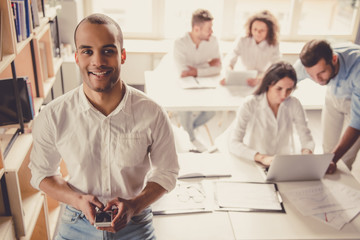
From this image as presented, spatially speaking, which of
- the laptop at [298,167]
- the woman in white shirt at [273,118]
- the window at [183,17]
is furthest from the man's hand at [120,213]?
the window at [183,17]

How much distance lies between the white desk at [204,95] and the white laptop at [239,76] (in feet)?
0.17

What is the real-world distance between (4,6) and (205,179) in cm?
132

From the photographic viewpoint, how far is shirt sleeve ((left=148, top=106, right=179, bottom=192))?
1.51 m

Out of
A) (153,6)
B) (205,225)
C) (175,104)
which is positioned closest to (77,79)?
(153,6)

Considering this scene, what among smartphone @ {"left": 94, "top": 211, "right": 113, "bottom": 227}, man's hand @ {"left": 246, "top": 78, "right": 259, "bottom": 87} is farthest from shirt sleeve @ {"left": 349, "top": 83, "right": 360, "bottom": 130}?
smartphone @ {"left": 94, "top": 211, "right": 113, "bottom": 227}

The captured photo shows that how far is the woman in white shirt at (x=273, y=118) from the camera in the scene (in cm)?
218

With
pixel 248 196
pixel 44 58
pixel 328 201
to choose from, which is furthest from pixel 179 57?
pixel 328 201

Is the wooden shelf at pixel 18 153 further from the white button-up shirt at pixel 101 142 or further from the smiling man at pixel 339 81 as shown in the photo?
the smiling man at pixel 339 81

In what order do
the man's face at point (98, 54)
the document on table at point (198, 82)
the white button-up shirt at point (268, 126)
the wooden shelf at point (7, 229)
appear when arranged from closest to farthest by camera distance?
the man's face at point (98, 54), the wooden shelf at point (7, 229), the white button-up shirt at point (268, 126), the document on table at point (198, 82)

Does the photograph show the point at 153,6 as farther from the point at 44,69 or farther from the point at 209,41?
the point at 44,69

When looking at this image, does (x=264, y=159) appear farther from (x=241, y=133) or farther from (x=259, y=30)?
(x=259, y=30)

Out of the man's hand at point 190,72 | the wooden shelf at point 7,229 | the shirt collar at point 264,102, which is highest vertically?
the shirt collar at point 264,102

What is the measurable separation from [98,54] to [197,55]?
93.7 inches

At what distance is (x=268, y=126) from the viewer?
7.45 ft
